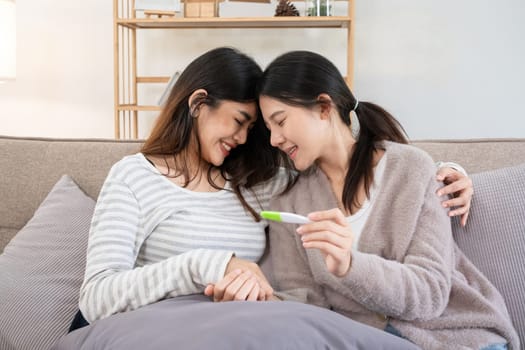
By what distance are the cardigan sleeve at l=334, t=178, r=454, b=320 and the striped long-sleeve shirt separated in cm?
25

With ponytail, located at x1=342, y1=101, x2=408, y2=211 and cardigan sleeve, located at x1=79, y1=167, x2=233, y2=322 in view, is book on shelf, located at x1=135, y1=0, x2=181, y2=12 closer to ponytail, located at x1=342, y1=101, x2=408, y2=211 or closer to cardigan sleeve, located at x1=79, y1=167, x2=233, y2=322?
ponytail, located at x1=342, y1=101, x2=408, y2=211

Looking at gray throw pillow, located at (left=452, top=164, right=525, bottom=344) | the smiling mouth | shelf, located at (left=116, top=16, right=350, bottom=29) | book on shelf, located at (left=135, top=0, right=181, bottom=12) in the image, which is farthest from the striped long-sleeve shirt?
book on shelf, located at (left=135, top=0, right=181, bottom=12)

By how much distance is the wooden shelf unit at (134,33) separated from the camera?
2986 mm

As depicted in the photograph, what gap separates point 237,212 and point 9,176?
0.67 metres

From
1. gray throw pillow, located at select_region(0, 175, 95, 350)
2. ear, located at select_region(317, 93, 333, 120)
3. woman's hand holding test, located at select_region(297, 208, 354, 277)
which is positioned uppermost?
ear, located at select_region(317, 93, 333, 120)

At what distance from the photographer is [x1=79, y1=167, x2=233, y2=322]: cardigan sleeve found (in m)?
1.24

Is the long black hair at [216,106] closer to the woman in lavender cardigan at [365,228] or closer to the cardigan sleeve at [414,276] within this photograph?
the woman in lavender cardigan at [365,228]

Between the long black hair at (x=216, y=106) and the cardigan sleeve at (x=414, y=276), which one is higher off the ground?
the long black hair at (x=216, y=106)

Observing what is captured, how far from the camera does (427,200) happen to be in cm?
135

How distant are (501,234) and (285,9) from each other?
6.10ft

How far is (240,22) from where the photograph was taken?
9.97 feet

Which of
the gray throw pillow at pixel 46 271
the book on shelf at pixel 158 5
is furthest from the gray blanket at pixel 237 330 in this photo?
the book on shelf at pixel 158 5

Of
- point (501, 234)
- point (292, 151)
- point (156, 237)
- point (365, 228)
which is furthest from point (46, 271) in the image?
point (501, 234)

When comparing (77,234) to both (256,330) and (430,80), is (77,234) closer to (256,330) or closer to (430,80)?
(256,330)
